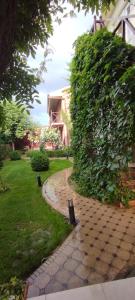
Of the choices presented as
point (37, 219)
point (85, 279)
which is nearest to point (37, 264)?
point (85, 279)

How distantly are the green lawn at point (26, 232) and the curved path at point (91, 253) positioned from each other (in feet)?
0.73

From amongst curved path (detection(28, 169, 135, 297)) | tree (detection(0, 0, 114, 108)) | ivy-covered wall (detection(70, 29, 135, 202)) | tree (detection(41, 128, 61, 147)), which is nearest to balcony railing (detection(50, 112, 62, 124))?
tree (detection(41, 128, 61, 147))

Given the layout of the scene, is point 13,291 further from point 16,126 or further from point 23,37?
point 16,126

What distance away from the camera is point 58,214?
514cm

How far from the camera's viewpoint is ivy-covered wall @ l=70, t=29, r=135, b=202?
3.61 meters

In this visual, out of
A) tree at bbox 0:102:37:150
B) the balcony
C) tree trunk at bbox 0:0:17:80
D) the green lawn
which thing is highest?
the balcony

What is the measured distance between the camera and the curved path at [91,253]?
2801 millimetres

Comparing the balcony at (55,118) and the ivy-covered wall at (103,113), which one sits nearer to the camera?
the ivy-covered wall at (103,113)

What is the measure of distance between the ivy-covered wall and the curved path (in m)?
0.77

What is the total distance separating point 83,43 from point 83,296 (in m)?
6.48

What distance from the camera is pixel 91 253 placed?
3.39 meters

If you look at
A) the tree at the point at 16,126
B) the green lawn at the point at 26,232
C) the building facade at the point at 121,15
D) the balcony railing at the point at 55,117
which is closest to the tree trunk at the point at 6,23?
the green lawn at the point at 26,232

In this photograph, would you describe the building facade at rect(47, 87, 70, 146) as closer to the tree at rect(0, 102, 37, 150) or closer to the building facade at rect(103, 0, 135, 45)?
the tree at rect(0, 102, 37, 150)

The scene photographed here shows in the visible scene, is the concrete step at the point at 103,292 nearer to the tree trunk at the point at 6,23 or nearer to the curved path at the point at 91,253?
the curved path at the point at 91,253
